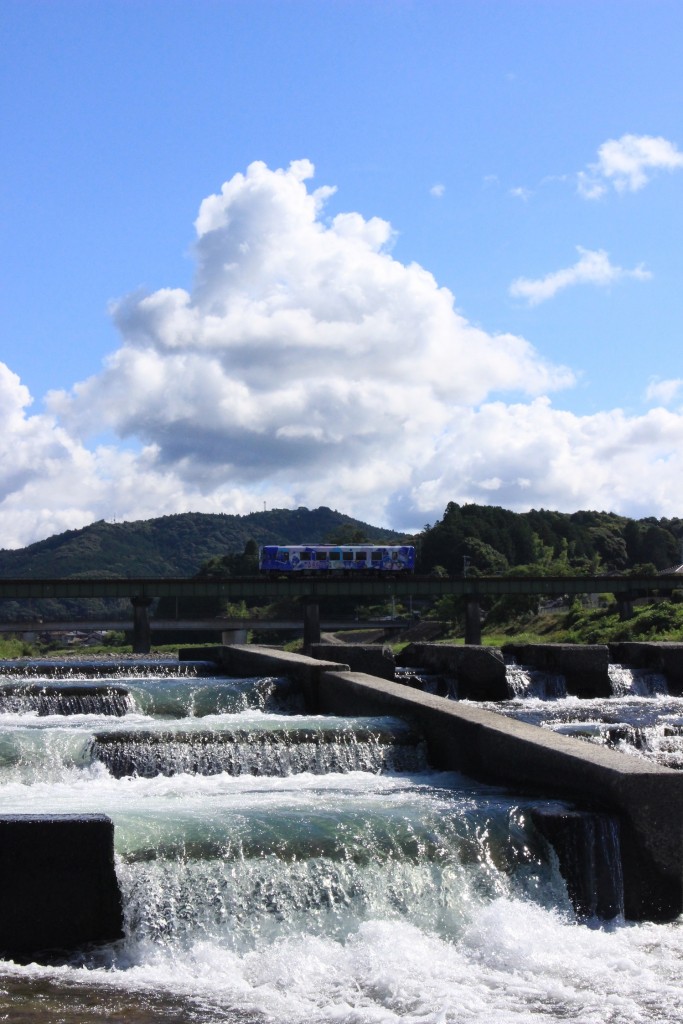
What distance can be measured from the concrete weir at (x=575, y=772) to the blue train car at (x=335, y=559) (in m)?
53.6

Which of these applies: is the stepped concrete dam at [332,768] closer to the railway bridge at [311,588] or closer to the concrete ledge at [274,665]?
the concrete ledge at [274,665]

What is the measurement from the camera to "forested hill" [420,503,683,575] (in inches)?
5674

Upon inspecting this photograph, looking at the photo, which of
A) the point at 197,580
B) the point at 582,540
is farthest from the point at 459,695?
the point at 582,540

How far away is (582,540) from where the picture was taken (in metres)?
181

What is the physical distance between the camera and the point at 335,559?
246 ft

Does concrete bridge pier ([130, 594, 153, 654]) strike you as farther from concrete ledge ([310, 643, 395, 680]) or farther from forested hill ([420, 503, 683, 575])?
forested hill ([420, 503, 683, 575])

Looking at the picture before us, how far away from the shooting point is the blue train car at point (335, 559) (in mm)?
74188

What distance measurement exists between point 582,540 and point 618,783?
566 feet

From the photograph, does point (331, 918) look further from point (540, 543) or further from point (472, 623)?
point (540, 543)

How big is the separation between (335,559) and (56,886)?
6460 cm

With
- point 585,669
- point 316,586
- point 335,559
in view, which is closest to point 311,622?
point 316,586

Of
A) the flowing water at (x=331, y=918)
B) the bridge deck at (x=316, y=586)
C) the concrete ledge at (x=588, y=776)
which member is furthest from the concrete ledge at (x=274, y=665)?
the bridge deck at (x=316, y=586)

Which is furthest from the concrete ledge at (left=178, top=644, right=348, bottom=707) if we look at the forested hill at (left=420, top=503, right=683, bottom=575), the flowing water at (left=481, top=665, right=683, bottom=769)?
the forested hill at (left=420, top=503, right=683, bottom=575)

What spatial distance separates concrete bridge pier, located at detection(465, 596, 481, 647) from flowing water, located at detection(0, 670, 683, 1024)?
58.7 m
